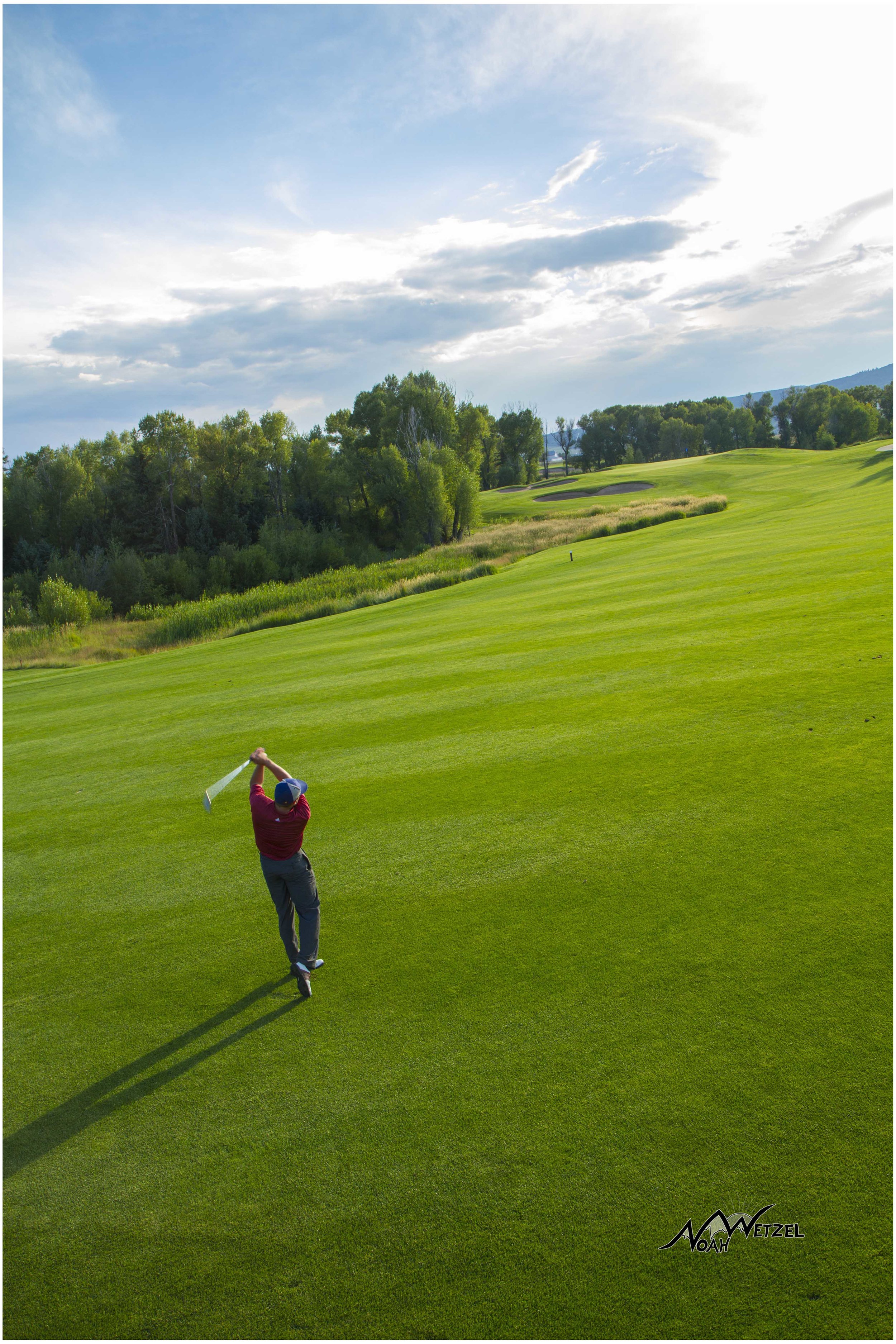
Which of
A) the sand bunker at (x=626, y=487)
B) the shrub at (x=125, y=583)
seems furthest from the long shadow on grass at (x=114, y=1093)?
the sand bunker at (x=626, y=487)

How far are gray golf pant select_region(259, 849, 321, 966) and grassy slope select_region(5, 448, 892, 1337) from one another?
0.31m

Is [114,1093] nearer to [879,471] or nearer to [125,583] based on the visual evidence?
[879,471]

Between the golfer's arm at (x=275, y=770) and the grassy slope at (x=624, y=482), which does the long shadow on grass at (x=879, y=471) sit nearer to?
the grassy slope at (x=624, y=482)

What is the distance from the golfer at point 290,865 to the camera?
581 centimetres

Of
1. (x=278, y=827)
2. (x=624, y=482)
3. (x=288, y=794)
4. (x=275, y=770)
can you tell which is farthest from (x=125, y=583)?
(x=288, y=794)

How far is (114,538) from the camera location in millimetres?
74188

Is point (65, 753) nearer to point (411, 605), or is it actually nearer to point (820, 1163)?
point (820, 1163)

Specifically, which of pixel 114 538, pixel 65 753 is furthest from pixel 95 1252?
pixel 114 538

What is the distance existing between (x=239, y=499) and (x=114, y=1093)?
7649cm

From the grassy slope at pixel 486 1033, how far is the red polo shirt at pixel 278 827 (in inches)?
43.9

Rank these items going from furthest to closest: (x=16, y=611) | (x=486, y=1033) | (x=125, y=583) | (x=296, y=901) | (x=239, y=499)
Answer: (x=239, y=499) < (x=125, y=583) < (x=16, y=611) < (x=296, y=901) < (x=486, y=1033)

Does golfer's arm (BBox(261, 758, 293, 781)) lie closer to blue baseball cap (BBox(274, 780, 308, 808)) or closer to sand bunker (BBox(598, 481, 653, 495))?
blue baseball cap (BBox(274, 780, 308, 808))

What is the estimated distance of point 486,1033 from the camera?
5.18 metres

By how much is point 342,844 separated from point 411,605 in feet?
72.0
